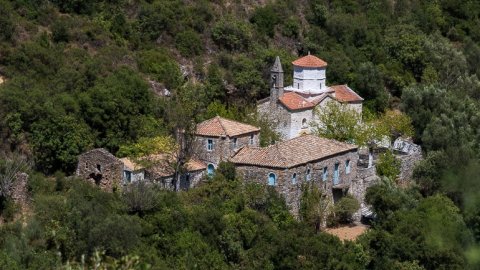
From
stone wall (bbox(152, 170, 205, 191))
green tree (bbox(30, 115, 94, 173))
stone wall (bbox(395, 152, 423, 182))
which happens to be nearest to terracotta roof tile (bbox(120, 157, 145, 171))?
stone wall (bbox(152, 170, 205, 191))

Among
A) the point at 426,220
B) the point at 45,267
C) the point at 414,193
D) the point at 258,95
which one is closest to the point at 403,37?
the point at 258,95

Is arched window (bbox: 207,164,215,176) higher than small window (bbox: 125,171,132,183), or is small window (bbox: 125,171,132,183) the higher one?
arched window (bbox: 207,164,215,176)

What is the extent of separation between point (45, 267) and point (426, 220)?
16018 millimetres

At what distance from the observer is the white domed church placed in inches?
1997

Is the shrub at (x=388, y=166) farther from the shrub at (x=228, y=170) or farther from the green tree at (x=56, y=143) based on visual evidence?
the green tree at (x=56, y=143)

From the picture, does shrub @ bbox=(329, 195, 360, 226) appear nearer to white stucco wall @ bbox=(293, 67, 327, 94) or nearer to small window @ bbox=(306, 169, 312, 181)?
small window @ bbox=(306, 169, 312, 181)

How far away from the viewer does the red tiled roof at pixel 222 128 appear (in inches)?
1747

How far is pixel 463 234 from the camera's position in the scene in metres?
37.3

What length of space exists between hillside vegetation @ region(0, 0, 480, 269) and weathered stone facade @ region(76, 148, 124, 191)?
0.86m

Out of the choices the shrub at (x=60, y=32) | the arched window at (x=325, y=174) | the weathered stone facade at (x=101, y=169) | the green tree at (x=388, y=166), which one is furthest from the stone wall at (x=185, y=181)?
the shrub at (x=60, y=32)

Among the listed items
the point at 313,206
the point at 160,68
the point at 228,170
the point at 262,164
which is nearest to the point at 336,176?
the point at 313,206

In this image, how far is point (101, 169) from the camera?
42750 mm

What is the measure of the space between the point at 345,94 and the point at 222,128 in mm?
12959

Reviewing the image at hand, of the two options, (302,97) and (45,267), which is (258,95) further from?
(45,267)
